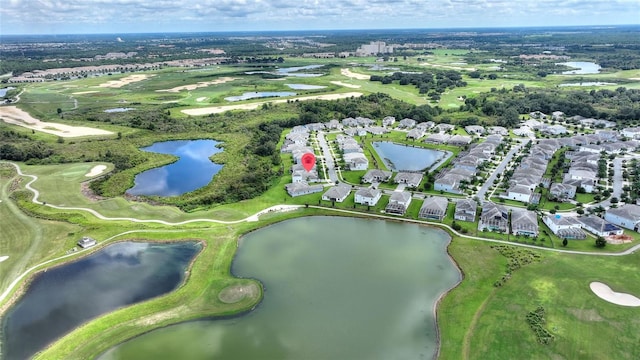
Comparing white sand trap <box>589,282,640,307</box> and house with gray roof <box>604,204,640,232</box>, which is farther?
house with gray roof <box>604,204,640,232</box>

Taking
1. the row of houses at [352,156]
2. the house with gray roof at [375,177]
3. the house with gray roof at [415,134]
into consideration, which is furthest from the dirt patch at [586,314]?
the house with gray roof at [415,134]

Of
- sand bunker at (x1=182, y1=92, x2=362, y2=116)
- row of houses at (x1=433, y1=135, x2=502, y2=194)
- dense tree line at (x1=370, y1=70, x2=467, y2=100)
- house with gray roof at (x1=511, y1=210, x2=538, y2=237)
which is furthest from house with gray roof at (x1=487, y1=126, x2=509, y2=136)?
sand bunker at (x1=182, y1=92, x2=362, y2=116)

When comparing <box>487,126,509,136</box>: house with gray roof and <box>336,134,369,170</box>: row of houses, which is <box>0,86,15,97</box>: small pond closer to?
<box>336,134,369,170</box>: row of houses

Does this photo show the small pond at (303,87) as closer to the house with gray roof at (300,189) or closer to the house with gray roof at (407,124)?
the house with gray roof at (407,124)

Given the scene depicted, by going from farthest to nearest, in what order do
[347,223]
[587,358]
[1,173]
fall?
[1,173]
[347,223]
[587,358]

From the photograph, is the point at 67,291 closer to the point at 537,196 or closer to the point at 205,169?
the point at 205,169

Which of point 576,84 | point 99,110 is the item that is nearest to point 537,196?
point 576,84
